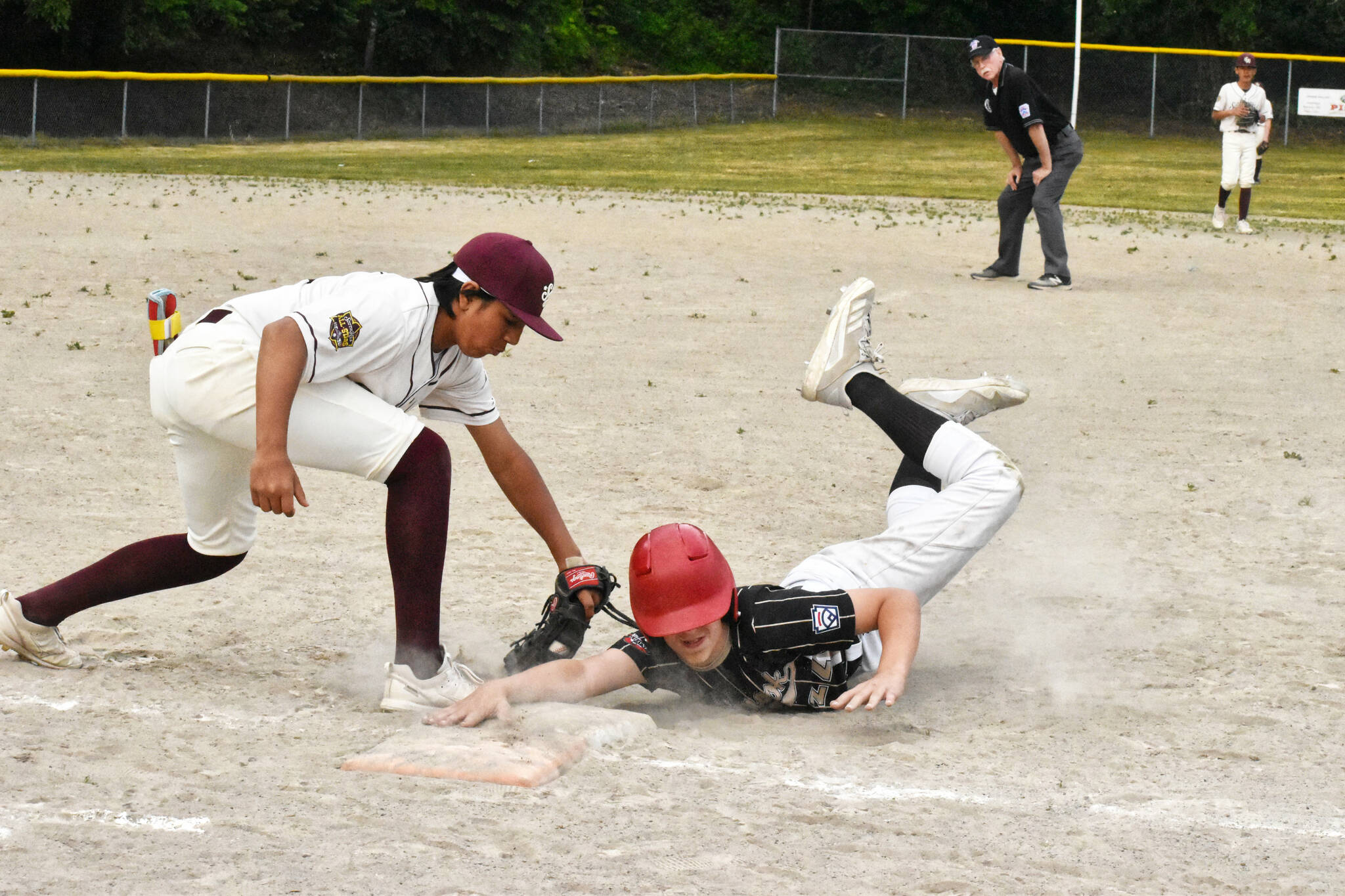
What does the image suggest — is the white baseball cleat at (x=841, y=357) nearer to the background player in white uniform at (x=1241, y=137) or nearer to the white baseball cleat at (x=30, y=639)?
the white baseball cleat at (x=30, y=639)

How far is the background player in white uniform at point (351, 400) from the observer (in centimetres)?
356

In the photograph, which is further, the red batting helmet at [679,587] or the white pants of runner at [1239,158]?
the white pants of runner at [1239,158]

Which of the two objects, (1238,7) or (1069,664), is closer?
(1069,664)

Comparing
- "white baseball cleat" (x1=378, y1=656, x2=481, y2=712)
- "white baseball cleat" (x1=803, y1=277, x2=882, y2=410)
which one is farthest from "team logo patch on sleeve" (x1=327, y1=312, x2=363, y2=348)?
"white baseball cleat" (x1=803, y1=277, x2=882, y2=410)

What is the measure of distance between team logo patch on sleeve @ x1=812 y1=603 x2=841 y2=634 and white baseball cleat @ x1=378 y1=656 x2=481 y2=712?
3.04 ft

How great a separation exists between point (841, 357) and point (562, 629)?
1468 mm

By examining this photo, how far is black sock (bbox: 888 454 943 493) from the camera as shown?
4.77m

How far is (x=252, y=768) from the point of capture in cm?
336

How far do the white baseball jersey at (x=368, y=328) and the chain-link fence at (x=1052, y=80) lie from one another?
3043 centimetres

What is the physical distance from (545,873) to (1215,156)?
28223mm

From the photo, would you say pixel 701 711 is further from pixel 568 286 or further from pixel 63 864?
pixel 568 286

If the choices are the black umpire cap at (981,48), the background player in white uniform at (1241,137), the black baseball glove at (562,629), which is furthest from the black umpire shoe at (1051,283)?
the black baseball glove at (562,629)

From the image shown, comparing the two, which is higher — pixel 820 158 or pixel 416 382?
pixel 820 158

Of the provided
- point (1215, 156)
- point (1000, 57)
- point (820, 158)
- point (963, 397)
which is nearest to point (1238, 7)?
point (1215, 156)
